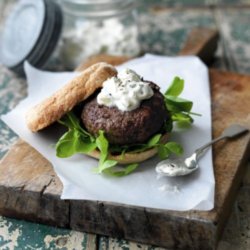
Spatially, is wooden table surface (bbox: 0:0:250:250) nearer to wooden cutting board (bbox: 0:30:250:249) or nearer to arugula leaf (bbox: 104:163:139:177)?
wooden cutting board (bbox: 0:30:250:249)

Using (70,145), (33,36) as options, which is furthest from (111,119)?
(33,36)

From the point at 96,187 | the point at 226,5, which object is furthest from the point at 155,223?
the point at 226,5

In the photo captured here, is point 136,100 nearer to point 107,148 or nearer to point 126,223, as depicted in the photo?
point 107,148

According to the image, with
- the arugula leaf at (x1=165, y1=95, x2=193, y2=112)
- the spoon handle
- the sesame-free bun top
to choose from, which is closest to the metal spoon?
the spoon handle

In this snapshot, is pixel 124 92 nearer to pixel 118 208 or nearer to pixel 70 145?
pixel 70 145

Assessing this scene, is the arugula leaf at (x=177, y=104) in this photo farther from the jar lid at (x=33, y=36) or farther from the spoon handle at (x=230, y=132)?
the jar lid at (x=33, y=36)

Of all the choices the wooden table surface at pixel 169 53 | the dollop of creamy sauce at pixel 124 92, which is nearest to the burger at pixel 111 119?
the dollop of creamy sauce at pixel 124 92
